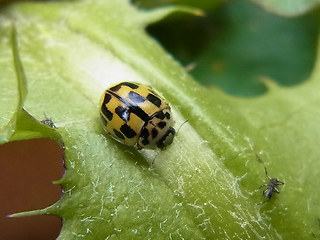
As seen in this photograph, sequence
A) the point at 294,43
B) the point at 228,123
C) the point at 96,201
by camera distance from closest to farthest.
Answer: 1. the point at 96,201
2. the point at 228,123
3. the point at 294,43

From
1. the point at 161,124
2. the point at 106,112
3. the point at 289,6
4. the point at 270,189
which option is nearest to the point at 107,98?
the point at 106,112

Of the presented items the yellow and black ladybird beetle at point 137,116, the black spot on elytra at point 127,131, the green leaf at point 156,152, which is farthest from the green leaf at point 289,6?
the black spot on elytra at point 127,131

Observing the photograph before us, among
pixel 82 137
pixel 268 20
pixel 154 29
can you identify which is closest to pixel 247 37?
pixel 268 20

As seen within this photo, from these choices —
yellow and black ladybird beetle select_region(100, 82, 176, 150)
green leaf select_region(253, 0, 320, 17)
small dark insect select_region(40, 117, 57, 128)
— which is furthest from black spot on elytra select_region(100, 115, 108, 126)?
green leaf select_region(253, 0, 320, 17)

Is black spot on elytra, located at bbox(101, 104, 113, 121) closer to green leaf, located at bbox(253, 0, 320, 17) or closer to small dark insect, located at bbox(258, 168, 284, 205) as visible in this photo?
small dark insect, located at bbox(258, 168, 284, 205)

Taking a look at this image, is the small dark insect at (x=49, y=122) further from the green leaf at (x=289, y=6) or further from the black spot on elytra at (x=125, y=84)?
the green leaf at (x=289, y=6)

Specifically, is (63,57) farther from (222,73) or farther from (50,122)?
(222,73)
